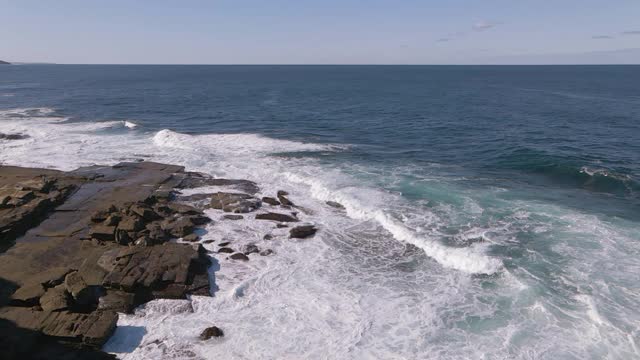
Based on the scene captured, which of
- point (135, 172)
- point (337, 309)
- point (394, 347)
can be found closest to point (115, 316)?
point (337, 309)

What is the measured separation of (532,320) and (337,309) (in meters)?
7.71

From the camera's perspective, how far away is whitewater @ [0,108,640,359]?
52.3 ft

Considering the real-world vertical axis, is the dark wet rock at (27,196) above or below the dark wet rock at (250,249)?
above

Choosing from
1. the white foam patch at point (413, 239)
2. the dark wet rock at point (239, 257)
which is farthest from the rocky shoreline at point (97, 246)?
the white foam patch at point (413, 239)

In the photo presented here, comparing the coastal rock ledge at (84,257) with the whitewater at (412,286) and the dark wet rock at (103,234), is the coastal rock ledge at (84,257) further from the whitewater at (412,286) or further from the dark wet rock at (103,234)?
the whitewater at (412,286)

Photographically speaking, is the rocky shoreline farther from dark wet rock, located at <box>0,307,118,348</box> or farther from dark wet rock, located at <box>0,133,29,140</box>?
dark wet rock, located at <box>0,133,29,140</box>

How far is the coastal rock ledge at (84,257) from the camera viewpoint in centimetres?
1571

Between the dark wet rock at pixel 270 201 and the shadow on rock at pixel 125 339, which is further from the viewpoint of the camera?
the dark wet rock at pixel 270 201

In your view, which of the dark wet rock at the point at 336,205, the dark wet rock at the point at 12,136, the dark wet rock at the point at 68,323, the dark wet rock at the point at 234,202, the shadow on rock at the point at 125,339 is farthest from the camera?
the dark wet rock at the point at 12,136

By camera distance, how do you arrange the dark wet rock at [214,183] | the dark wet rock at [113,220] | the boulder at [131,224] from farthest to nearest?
the dark wet rock at [214,183]
the dark wet rock at [113,220]
the boulder at [131,224]

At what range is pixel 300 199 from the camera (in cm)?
3069

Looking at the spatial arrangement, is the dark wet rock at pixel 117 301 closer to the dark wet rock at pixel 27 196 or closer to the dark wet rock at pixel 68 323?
the dark wet rock at pixel 68 323

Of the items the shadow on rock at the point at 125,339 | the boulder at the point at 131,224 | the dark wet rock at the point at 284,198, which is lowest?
the shadow on rock at the point at 125,339

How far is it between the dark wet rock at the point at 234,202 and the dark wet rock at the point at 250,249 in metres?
4.92
